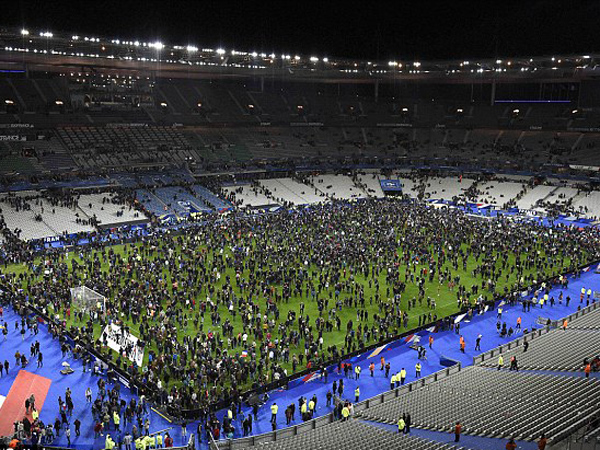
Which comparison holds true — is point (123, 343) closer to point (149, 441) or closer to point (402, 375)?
point (149, 441)

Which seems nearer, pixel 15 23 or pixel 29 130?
pixel 15 23

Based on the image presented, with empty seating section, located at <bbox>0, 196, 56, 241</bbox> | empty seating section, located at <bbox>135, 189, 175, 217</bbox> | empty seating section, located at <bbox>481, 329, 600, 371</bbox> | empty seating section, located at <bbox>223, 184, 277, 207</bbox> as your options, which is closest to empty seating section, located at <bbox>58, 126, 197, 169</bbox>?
empty seating section, located at <bbox>135, 189, 175, 217</bbox>

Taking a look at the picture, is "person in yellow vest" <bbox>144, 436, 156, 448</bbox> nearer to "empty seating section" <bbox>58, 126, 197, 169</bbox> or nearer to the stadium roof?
the stadium roof

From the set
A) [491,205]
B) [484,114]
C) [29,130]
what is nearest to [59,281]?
[29,130]

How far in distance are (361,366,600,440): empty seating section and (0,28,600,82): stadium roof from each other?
148ft

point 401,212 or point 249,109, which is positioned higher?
point 249,109

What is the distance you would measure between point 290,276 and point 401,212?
868 inches

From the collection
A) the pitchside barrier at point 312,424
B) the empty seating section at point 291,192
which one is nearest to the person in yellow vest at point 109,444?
the pitchside barrier at point 312,424

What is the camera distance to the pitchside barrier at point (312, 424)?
15.8m

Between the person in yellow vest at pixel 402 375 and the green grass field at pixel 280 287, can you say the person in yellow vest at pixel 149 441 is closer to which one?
the green grass field at pixel 280 287

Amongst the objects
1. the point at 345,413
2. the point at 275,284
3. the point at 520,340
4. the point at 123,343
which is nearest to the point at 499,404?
the point at 345,413

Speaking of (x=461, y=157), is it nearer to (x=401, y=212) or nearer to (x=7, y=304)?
(x=401, y=212)

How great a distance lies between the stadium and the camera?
18.8 meters

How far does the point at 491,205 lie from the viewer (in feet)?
198
